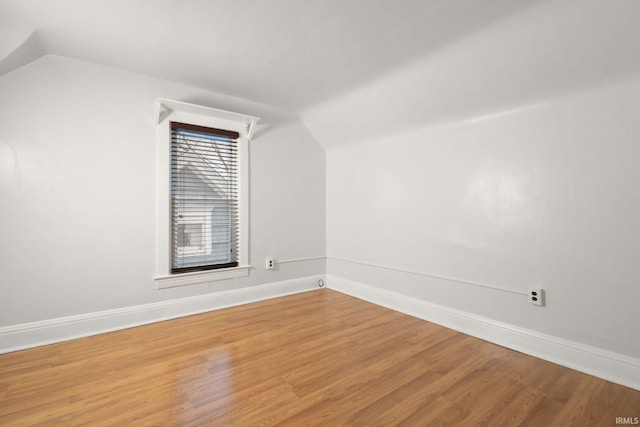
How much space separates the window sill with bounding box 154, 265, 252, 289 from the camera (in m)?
2.98

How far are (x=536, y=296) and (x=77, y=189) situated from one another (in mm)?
4081

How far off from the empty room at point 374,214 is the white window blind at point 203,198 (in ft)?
0.08

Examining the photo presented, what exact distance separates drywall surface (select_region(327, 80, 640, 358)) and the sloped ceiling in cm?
27

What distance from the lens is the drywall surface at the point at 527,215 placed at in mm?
1959

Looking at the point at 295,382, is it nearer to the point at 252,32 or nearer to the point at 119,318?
the point at 119,318

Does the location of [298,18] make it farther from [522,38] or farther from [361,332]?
[361,332]

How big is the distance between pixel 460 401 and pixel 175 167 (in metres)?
3.25

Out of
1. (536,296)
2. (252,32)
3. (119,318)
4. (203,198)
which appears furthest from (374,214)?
(119,318)

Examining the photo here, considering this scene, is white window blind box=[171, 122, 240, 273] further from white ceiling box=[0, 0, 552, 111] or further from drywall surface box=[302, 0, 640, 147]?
drywall surface box=[302, 0, 640, 147]

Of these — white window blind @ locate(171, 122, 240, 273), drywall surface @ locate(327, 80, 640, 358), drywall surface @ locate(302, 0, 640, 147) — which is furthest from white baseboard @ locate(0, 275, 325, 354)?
drywall surface @ locate(302, 0, 640, 147)

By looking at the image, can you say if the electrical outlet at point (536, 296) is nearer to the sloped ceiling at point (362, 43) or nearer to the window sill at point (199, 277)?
the sloped ceiling at point (362, 43)

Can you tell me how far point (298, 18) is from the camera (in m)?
1.98

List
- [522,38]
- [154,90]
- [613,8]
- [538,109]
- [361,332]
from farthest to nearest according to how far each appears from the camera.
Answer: [154,90], [361,332], [538,109], [522,38], [613,8]

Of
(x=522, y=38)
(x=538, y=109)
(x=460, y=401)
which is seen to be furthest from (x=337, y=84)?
(x=460, y=401)
